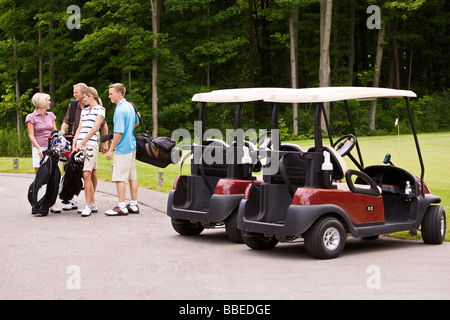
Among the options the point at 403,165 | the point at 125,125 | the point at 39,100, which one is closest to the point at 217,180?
the point at 125,125

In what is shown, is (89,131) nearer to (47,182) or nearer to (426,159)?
(47,182)

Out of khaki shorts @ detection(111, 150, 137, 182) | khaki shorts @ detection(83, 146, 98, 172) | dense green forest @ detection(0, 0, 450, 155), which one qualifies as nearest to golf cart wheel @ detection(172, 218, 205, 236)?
khaki shorts @ detection(111, 150, 137, 182)

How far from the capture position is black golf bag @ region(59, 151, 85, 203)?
12.2m

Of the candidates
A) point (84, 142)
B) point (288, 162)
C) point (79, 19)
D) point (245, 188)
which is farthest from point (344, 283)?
point (79, 19)

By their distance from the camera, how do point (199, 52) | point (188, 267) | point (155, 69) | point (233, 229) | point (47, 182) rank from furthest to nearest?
point (199, 52), point (155, 69), point (47, 182), point (233, 229), point (188, 267)

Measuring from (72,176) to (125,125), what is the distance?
1.32 metres

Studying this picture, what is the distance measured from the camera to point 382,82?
60.3m

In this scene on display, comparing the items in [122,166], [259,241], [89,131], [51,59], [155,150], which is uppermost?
[51,59]

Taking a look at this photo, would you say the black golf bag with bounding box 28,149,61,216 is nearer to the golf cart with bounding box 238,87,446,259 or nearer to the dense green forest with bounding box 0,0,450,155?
the golf cart with bounding box 238,87,446,259

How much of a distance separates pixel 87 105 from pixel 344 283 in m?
6.64

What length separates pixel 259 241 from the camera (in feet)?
30.1

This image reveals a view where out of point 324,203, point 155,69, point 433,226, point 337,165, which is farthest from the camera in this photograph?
point 155,69

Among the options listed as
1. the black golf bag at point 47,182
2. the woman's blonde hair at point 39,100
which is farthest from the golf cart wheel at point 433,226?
the woman's blonde hair at point 39,100

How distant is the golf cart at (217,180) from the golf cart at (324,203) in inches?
22.9
